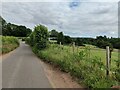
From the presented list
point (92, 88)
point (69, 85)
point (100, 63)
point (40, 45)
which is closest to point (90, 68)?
point (100, 63)

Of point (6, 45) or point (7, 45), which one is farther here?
point (7, 45)

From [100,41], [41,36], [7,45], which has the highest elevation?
[41,36]

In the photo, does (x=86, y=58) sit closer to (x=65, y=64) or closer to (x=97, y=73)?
(x=65, y=64)

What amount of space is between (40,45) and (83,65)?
1960cm

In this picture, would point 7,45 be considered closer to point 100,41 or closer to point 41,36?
point 41,36

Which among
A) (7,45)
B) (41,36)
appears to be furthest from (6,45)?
(41,36)

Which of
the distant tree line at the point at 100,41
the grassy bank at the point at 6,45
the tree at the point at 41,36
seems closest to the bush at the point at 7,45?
the grassy bank at the point at 6,45

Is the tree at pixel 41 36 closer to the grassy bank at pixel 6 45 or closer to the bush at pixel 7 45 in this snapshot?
the grassy bank at pixel 6 45

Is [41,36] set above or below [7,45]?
above

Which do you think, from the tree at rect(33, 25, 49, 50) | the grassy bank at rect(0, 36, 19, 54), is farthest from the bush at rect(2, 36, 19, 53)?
the tree at rect(33, 25, 49, 50)

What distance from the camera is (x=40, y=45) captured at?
98.5 feet

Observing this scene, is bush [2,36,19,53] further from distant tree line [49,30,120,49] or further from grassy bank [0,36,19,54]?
distant tree line [49,30,120,49]

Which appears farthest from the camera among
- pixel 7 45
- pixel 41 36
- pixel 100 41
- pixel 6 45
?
pixel 7 45

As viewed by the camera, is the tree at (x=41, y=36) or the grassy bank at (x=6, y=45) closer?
the tree at (x=41, y=36)
